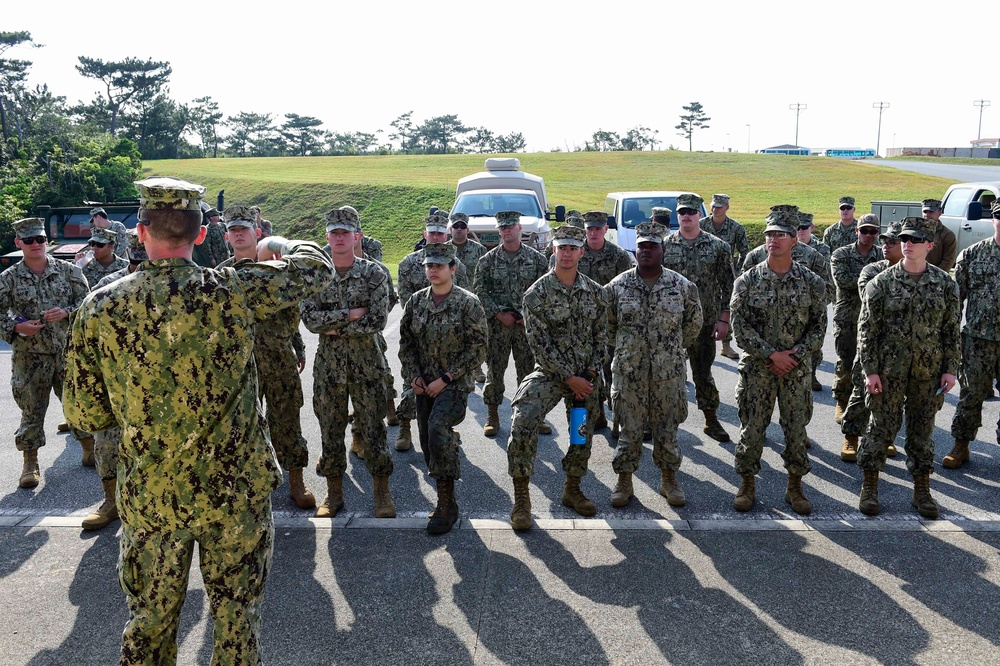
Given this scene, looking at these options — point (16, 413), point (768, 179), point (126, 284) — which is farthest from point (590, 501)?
point (768, 179)

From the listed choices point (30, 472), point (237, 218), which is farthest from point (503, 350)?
point (30, 472)

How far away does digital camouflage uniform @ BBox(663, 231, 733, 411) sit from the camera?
313 inches

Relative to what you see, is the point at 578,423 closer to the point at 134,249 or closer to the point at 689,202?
the point at 689,202

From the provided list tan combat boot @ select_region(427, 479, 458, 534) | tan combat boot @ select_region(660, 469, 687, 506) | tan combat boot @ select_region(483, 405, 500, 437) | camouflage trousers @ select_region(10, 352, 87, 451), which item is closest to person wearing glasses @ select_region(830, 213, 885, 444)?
tan combat boot @ select_region(660, 469, 687, 506)

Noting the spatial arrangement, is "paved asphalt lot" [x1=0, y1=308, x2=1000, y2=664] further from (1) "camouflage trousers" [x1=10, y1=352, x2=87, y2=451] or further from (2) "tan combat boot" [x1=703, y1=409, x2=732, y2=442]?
(2) "tan combat boot" [x1=703, y1=409, x2=732, y2=442]

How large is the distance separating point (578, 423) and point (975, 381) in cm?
346

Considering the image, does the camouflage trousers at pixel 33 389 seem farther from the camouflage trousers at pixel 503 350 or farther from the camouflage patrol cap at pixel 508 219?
the camouflage patrol cap at pixel 508 219

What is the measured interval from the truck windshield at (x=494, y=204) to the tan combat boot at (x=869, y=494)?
409 inches

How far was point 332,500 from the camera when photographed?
19.5ft

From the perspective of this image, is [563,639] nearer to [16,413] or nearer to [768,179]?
[16,413]

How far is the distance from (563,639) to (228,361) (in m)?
2.28

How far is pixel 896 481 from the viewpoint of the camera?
252 inches

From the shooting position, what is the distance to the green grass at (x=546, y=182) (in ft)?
118

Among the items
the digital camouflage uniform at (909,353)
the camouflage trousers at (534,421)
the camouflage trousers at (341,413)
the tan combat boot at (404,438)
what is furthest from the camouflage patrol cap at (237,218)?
the digital camouflage uniform at (909,353)
